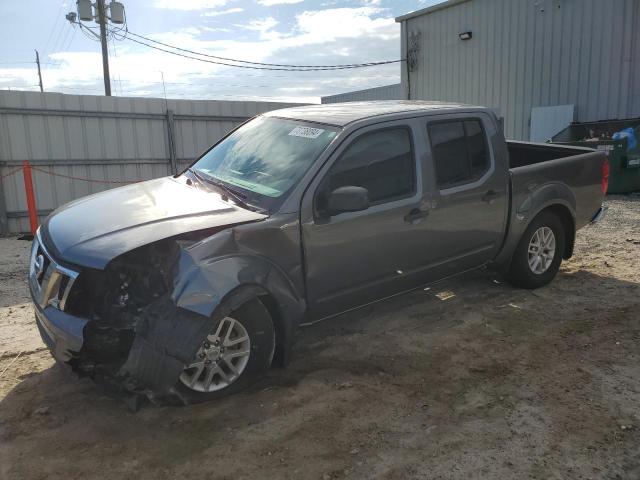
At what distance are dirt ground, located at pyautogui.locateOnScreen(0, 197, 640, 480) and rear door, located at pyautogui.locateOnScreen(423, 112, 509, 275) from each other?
2.03 ft

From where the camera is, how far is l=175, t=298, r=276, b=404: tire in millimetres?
3096

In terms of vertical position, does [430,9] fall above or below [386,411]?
above

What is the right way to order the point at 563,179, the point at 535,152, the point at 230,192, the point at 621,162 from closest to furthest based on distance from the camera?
1. the point at 230,192
2. the point at 563,179
3. the point at 535,152
4. the point at 621,162

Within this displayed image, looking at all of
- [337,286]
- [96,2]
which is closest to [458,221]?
[337,286]

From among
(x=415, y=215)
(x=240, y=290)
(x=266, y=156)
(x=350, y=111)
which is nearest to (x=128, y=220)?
(x=240, y=290)

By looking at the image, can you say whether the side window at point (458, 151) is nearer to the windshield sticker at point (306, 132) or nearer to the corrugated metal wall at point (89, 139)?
the windshield sticker at point (306, 132)

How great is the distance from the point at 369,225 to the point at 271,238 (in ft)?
2.63

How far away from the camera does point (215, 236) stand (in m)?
3.10

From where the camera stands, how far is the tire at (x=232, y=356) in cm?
310

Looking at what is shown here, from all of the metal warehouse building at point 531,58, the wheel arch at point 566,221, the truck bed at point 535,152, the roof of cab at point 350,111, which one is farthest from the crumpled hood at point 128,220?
the metal warehouse building at point 531,58

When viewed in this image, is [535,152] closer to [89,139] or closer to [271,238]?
[271,238]

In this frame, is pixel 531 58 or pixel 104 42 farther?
pixel 104 42

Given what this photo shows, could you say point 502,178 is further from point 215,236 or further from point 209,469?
point 209,469

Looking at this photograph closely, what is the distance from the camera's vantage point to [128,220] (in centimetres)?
324
